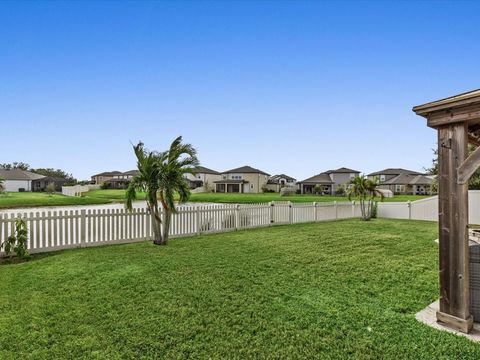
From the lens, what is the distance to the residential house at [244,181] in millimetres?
56000

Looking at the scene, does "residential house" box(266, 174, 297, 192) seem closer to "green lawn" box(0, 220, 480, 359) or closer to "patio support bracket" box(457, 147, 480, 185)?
"green lawn" box(0, 220, 480, 359)

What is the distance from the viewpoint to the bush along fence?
23.7 ft

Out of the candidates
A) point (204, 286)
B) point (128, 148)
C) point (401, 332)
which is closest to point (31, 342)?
point (204, 286)

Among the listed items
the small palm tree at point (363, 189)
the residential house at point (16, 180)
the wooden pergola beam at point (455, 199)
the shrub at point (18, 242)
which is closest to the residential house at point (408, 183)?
the small palm tree at point (363, 189)

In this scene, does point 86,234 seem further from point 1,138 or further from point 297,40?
point 1,138

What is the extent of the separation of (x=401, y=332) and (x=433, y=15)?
497 inches

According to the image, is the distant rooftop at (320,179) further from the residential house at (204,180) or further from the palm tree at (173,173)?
the palm tree at (173,173)

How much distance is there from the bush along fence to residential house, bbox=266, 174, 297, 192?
4687cm

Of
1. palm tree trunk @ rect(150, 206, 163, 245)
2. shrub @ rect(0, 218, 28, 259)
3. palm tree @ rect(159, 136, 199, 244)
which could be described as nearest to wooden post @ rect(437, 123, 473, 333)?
palm tree @ rect(159, 136, 199, 244)

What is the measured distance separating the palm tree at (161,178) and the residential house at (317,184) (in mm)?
46118

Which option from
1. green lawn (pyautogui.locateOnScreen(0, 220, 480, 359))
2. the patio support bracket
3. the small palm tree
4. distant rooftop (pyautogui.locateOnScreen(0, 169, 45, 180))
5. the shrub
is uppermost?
distant rooftop (pyautogui.locateOnScreen(0, 169, 45, 180))

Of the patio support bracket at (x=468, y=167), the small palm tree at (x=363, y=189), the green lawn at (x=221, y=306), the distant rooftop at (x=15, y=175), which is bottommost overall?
the green lawn at (x=221, y=306)

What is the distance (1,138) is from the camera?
95.6ft

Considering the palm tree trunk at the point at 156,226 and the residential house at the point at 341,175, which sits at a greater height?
the residential house at the point at 341,175
